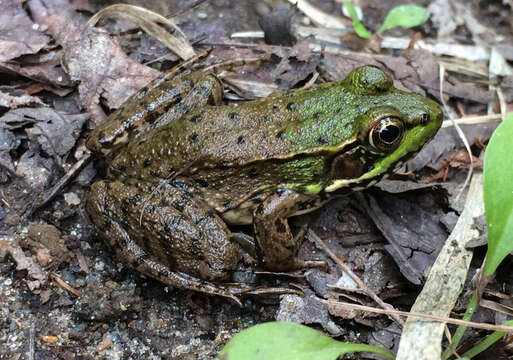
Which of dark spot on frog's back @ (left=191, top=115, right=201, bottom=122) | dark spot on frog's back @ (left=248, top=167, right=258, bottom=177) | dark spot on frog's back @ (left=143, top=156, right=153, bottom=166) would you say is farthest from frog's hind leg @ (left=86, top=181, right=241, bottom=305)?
dark spot on frog's back @ (left=191, top=115, right=201, bottom=122)

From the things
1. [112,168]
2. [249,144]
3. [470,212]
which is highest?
[249,144]

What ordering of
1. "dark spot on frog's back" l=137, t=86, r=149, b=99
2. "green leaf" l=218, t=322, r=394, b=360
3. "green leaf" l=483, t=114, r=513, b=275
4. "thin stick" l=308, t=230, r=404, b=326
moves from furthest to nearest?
"dark spot on frog's back" l=137, t=86, r=149, b=99, "thin stick" l=308, t=230, r=404, b=326, "green leaf" l=483, t=114, r=513, b=275, "green leaf" l=218, t=322, r=394, b=360

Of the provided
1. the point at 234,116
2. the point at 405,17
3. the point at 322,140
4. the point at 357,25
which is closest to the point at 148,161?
the point at 234,116

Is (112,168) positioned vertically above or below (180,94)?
below

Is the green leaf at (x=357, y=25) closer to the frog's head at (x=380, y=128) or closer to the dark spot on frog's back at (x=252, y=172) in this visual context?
→ the frog's head at (x=380, y=128)

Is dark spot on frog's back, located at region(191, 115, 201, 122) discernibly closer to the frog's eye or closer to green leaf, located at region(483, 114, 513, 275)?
the frog's eye

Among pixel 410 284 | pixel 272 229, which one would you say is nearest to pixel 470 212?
pixel 410 284

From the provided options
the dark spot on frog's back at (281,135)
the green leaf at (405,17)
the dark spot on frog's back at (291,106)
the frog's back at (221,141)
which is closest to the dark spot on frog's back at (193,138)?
the frog's back at (221,141)

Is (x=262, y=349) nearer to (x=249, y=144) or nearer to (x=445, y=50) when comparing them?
(x=249, y=144)
